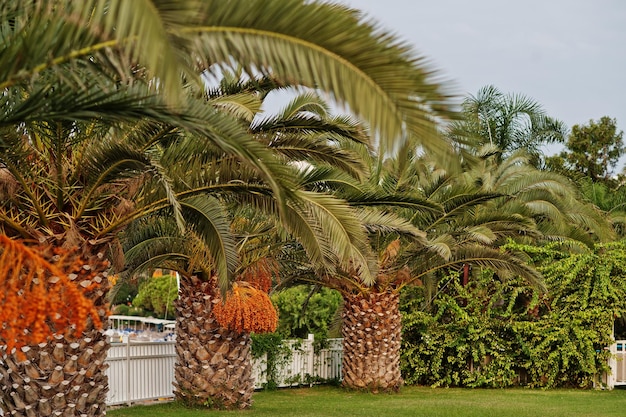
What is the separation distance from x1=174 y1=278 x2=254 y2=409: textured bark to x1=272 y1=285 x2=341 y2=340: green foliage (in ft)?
41.8

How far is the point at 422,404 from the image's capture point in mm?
19812

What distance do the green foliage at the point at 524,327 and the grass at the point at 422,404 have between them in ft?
2.43

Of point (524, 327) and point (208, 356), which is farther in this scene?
point (524, 327)

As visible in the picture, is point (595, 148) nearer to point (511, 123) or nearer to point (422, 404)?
point (511, 123)

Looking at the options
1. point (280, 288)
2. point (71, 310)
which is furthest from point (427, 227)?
point (71, 310)

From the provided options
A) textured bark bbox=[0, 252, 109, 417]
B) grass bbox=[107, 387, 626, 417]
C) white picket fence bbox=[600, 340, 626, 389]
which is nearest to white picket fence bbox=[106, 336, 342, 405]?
grass bbox=[107, 387, 626, 417]

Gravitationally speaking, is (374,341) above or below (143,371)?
above

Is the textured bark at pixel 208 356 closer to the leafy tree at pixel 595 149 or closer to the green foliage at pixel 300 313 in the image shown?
the green foliage at pixel 300 313

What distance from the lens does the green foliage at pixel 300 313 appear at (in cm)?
3084

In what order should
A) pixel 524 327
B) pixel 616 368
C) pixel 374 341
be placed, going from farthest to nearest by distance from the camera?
pixel 616 368, pixel 524 327, pixel 374 341

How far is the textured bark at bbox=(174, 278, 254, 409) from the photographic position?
17.1 m

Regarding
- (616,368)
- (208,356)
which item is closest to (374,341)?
(208,356)

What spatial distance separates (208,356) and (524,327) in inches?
405

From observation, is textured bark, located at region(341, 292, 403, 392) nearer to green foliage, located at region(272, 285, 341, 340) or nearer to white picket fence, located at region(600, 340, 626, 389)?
white picket fence, located at region(600, 340, 626, 389)
